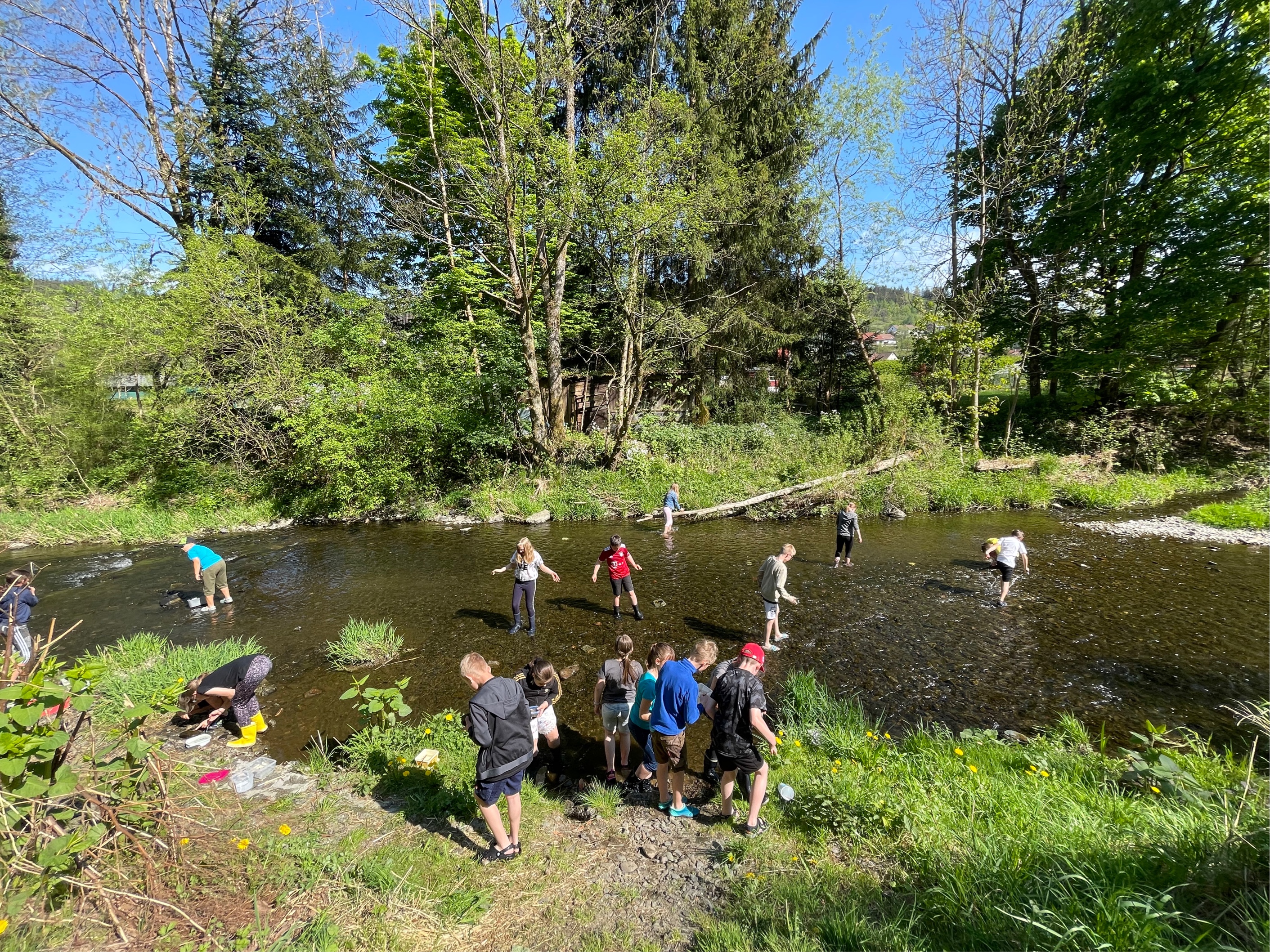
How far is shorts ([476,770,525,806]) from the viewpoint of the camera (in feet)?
13.5

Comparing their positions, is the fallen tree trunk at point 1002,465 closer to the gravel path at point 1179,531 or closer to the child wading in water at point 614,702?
the gravel path at point 1179,531

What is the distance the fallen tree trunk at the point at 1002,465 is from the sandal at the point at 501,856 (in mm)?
20541

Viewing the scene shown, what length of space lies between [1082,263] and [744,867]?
92.3 feet

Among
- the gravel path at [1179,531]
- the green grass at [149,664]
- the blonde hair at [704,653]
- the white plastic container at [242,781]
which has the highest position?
the blonde hair at [704,653]

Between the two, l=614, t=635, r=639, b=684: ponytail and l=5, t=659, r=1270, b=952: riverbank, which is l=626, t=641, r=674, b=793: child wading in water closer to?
l=614, t=635, r=639, b=684: ponytail

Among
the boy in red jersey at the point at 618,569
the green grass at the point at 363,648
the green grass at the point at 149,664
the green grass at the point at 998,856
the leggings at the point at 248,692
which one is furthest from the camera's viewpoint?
the boy in red jersey at the point at 618,569

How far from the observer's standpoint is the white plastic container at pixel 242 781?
505cm

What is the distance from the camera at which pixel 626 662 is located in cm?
568

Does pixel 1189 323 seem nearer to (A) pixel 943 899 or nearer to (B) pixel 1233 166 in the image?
(B) pixel 1233 166

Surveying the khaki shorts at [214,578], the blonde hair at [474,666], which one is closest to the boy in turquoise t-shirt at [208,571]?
the khaki shorts at [214,578]

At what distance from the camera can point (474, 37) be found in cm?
1405

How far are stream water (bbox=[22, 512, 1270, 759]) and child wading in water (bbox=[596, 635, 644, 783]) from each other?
102 centimetres

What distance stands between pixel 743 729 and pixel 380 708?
426 cm

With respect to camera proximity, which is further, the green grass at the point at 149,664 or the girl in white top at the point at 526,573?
the girl in white top at the point at 526,573
